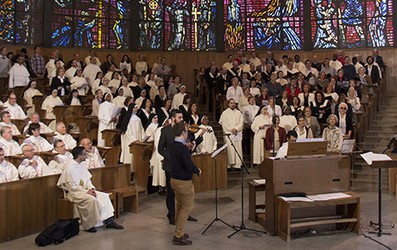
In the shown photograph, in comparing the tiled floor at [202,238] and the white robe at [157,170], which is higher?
the white robe at [157,170]

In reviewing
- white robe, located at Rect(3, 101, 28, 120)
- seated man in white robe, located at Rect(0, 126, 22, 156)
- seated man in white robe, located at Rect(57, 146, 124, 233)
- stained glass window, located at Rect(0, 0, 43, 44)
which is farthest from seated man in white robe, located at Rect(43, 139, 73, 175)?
stained glass window, located at Rect(0, 0, 43, 44)

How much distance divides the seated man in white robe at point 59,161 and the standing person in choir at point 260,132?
479 cm

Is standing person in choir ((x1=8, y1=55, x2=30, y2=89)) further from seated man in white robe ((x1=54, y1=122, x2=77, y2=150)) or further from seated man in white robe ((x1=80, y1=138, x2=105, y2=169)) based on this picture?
seated man in white robe ((x1=80, y1=138, x2=105, y2=169))

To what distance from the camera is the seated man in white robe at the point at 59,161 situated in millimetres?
8031

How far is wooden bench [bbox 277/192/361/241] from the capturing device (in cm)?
662

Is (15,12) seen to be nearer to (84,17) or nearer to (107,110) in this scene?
(84,17)

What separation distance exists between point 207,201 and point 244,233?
2.45 m

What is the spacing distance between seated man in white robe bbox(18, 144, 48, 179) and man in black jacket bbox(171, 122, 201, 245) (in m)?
2.44

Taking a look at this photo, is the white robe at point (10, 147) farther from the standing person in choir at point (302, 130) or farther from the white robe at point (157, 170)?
the standing person in choir at point (302, 130)

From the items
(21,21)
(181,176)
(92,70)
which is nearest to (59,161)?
(181,176)

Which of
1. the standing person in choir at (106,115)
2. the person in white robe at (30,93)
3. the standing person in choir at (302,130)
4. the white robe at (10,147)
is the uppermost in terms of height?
the person in white robe at (30,93)

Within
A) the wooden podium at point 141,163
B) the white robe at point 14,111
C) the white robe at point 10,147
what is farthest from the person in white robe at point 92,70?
the white robe at point 10,147

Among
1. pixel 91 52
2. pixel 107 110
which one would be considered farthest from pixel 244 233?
pixel 91 52

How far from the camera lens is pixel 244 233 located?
714 centimetres
